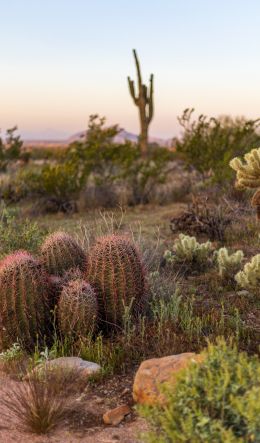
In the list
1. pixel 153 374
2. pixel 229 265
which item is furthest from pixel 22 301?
pixel 229 265

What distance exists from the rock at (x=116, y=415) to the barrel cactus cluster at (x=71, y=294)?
1.13 m

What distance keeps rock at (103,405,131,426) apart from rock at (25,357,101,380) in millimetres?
502

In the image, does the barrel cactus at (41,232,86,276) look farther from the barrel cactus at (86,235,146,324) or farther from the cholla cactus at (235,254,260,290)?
the cholla cactus at (235,254,260,290)

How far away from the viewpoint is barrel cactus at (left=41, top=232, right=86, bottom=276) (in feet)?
19.8

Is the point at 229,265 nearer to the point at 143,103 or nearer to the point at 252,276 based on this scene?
the point at 252,276

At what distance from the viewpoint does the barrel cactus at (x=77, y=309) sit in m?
5.33

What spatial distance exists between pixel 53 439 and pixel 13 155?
18921mm

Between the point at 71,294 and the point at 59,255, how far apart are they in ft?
2.55

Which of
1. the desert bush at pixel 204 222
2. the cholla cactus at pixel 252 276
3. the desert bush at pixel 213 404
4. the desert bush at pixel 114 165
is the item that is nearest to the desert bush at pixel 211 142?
the desert bush at pixel 114 165

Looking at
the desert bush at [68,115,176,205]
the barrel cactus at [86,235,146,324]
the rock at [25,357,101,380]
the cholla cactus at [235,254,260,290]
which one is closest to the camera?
the rock at [25,357,101,380]

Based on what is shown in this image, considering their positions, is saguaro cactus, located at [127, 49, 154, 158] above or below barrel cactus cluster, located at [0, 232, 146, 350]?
above

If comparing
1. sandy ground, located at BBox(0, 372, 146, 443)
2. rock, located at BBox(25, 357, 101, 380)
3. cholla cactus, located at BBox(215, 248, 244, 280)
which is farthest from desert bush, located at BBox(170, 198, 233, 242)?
sandy ground, located at BBox(0, 372, 146, 443)

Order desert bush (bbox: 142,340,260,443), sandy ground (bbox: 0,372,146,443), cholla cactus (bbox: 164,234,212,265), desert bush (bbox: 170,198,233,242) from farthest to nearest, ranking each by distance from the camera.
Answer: desert bush (bbox: 170,198,233,242), cholla cactus (bbox: 164,234,212,265), sandy ground (bbox: 0,372,146,443), desert bush (bbox: 142,340,260,443)

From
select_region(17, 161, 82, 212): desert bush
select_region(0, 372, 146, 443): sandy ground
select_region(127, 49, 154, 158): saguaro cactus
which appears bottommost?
select_region(0, 372, 146, 443): sandy ground
